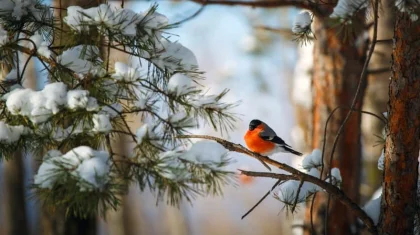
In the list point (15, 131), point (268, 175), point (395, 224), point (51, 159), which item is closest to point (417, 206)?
point (395, 224)

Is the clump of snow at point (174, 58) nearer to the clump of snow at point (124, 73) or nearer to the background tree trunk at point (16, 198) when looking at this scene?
the clump of snow at point (124, 73)

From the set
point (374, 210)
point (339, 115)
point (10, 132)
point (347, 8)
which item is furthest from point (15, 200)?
point (347, 8)

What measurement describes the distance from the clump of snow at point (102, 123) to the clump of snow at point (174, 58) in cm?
32

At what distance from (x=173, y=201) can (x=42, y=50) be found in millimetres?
672

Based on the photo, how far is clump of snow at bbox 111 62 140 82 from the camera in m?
1.79

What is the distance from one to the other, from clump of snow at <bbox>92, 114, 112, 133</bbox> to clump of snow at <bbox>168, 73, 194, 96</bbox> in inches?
9.8

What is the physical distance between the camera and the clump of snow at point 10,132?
179 centimetres

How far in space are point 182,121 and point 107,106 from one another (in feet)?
0.87

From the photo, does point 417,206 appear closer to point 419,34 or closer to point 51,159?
point 419,34

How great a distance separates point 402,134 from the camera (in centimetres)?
180

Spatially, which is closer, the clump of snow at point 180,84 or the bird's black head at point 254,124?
the clump of snow at point 180,84

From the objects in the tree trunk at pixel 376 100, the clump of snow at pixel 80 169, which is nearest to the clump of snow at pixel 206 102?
the clump of snow at pixel 80 169

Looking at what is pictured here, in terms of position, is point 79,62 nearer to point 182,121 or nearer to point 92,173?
point 182,121

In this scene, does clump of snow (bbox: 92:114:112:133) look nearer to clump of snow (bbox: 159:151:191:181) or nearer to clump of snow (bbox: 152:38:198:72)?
clump of snow (bbox: 159:151:191:181)
